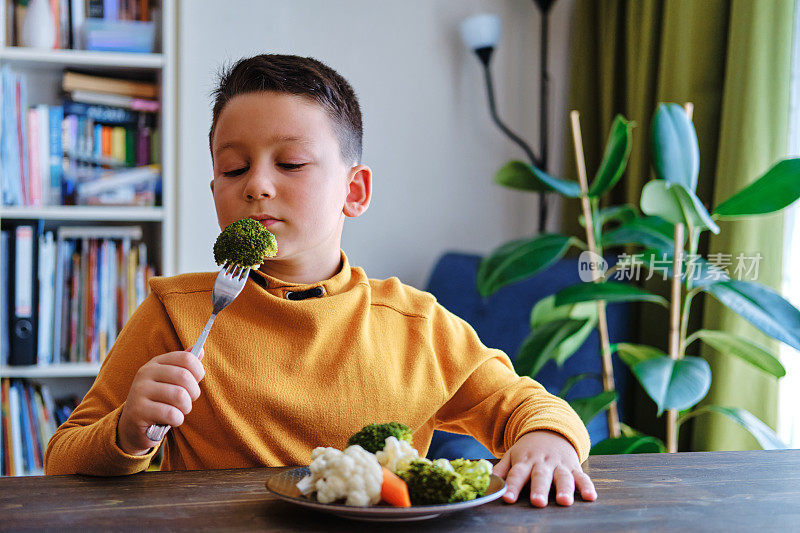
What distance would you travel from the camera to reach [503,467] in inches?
31.5

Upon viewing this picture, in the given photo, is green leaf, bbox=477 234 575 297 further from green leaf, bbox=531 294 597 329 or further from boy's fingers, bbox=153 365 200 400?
boy's fingers, bbox=153 365 200 400

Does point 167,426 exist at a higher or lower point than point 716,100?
lower

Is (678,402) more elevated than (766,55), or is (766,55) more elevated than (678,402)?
(766,55)

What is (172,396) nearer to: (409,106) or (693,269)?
(693,269)

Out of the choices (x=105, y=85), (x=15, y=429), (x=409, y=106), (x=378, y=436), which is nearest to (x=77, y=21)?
(x=105, y=85)

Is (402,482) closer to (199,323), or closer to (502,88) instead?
(199,323)

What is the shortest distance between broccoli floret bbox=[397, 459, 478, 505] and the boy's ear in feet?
1.90

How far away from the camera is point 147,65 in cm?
231

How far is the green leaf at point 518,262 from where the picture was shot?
1.89m

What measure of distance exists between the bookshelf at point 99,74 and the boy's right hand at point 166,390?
169cm

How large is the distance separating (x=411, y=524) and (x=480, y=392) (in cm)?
45

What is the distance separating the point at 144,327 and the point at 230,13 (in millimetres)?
1981

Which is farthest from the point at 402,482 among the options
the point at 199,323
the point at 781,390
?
the point at 781,390

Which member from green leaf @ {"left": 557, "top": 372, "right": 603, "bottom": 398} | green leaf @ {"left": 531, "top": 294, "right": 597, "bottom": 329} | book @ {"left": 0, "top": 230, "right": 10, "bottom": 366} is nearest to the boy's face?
green leaf @ {"left": 531, "top": 294, "right": 597, "bottom": 329}
